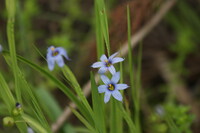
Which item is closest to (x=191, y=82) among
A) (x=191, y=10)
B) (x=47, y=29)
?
(x=191, y=10)

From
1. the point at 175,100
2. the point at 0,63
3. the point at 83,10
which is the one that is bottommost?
the point at 175,100

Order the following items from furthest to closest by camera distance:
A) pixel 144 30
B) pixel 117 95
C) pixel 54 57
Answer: pixel 144 30, pixel 54 57, pixel 117 95

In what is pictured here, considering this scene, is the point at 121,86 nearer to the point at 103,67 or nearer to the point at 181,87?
the point at 103,67

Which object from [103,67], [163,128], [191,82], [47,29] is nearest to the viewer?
[103,67]

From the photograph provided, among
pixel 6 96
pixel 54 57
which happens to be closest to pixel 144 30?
pixel 54 57

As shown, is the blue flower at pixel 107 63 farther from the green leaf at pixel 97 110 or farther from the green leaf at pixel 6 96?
the green leaf at pixel 6 96

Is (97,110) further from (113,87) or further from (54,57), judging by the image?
(54,57)

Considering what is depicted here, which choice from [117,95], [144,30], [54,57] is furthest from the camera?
[144,30]

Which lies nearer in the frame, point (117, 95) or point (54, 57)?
point (117, 95)

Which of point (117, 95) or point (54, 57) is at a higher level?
point (54, 57)

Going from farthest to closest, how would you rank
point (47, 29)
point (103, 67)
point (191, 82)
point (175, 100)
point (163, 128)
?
point (47, 29) → point (191, 82) → point (175, 100) → point (163, 128) → point (103, 67)

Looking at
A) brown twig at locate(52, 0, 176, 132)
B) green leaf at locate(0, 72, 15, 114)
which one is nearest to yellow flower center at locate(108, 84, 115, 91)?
green leaf at locate(0, 72, 15, 114)
